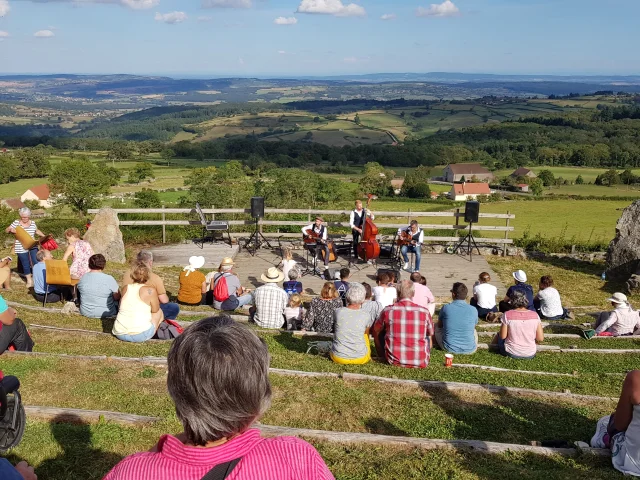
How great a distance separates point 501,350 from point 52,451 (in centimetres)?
530

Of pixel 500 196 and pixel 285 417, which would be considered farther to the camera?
pixel 500 196

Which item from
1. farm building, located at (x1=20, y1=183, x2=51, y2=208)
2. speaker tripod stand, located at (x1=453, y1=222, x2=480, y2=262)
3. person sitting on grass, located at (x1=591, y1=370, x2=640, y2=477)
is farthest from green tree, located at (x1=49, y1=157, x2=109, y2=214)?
person sitting on grass, located at (x1=591, y1=370, x2=640, y2=477)

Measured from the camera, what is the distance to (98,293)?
25.7 feet

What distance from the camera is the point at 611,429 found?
4074 millimetres

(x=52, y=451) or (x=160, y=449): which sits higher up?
(x=160, y=449)

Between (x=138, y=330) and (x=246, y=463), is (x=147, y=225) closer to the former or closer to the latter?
(x=138, y=330)

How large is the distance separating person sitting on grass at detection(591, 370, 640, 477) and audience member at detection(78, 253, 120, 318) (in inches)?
250

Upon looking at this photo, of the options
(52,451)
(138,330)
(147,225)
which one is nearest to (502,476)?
(52,451)

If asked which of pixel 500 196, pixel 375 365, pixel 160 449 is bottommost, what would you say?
pixel 500 196

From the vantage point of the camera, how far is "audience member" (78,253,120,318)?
7.75 metres

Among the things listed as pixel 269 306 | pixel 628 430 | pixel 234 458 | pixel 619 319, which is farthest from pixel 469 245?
pixel 234 458

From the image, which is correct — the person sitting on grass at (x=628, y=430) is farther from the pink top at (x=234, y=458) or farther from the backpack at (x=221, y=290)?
the backpack at (x=221, y=290)

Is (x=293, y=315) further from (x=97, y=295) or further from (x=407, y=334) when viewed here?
(x=97, y=295)

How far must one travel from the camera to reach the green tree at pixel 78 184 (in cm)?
3562
